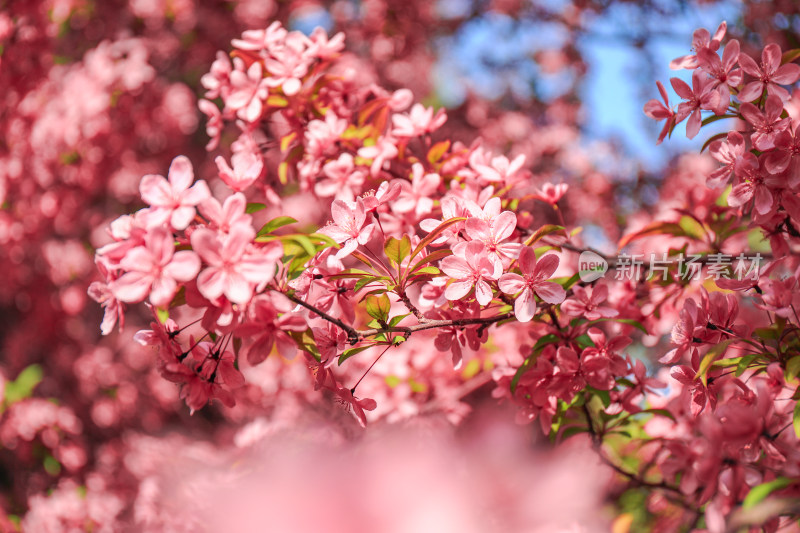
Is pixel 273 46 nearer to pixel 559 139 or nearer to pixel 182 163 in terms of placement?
pixel 182 163

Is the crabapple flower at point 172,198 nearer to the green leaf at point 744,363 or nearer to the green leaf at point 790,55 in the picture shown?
the green leaf at point 744,363

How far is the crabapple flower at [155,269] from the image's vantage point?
70 cm

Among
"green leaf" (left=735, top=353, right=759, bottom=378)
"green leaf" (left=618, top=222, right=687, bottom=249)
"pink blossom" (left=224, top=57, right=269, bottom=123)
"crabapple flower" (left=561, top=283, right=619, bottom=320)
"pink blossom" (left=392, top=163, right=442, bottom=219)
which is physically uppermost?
"pink blossom" (left=224, top=57, right=269, bottom=123)

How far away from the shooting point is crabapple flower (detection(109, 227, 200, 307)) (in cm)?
70

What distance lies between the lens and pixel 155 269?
0.73m

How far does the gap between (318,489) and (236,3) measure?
3.57 metres

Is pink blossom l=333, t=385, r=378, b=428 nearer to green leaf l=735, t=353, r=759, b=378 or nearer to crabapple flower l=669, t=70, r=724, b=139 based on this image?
green leaf l=735, t=353, r=759, b=378

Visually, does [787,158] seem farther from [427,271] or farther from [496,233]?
[427,271]

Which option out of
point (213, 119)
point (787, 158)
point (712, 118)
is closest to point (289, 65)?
point (213, 119)

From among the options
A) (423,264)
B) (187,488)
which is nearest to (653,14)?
(423,264)

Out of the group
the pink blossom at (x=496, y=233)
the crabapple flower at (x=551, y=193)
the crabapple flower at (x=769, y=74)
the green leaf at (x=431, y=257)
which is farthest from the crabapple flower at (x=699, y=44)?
the green leaf at (x=431, y=257)

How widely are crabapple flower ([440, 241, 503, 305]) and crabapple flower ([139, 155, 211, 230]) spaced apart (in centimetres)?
39

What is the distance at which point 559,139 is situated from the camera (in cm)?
411

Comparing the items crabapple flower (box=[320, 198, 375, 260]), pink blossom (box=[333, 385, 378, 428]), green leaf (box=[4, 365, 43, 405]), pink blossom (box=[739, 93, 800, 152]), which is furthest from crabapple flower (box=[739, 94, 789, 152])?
green leaf (box=[4, 365, 43, 405])
